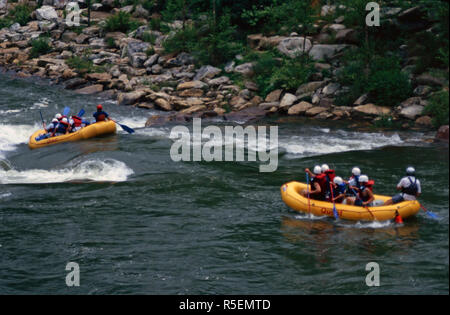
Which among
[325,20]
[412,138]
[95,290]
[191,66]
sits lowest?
[95,290]

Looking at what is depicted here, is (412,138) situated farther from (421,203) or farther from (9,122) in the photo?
(9,122)

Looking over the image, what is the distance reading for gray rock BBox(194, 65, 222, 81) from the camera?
2255 cm

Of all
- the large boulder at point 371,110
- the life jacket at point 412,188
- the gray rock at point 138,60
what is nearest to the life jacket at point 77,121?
the gray rock at point 138,60

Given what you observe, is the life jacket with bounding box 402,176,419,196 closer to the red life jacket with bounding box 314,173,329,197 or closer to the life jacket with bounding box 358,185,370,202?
the life jacket with bounding box 358,185,370,202

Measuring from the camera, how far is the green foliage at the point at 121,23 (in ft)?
93.9

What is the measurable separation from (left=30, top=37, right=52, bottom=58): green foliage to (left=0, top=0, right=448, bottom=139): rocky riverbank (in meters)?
0.20

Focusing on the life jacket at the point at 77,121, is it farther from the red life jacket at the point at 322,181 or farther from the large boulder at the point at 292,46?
the red life jacket at the point at 322,181

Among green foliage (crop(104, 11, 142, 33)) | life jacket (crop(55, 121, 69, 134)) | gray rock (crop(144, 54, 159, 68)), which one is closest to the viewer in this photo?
life jacket (crop(55, 121, 69, 134))

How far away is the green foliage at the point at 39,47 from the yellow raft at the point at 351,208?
20.7 m

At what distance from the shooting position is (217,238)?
9750 millimetres

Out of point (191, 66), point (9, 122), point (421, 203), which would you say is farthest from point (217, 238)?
point (191, 66)

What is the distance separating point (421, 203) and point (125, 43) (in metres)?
19.0

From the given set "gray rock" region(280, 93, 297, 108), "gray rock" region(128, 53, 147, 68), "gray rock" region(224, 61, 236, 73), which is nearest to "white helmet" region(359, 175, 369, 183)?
"gray rock" region(280, 93, 297, 108)
